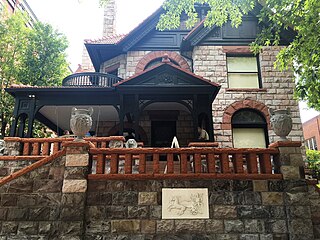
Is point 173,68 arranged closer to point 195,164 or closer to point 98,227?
point 195,164

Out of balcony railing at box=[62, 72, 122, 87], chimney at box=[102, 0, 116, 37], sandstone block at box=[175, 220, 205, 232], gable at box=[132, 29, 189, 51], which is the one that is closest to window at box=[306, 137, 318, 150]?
gable at box=[132, 29, 189, 51]

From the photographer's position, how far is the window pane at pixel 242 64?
12305mm

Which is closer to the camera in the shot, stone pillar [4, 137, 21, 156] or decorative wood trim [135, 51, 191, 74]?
stone pillar [4, 137, 21, 156]

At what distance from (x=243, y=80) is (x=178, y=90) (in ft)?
13.1

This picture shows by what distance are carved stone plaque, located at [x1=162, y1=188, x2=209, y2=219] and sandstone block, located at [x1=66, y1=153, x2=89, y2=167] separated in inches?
68.0

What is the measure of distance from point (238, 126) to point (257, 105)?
47.7 inches

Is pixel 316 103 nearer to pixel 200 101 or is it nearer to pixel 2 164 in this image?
pixel 200 101

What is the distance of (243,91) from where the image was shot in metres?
11.8

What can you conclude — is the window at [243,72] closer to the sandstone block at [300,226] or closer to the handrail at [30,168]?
the sandstone block at [300,226]

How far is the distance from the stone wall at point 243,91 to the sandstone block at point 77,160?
664 cm

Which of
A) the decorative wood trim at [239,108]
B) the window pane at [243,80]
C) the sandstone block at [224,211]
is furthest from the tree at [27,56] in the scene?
the sandstone block at [224,211]

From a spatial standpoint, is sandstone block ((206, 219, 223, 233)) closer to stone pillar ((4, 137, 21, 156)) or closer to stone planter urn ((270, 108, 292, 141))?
stone planter urn ((270, 108, 292, 141))

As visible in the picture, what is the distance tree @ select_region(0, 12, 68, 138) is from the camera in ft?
51.6

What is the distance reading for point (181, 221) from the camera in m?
5.41
